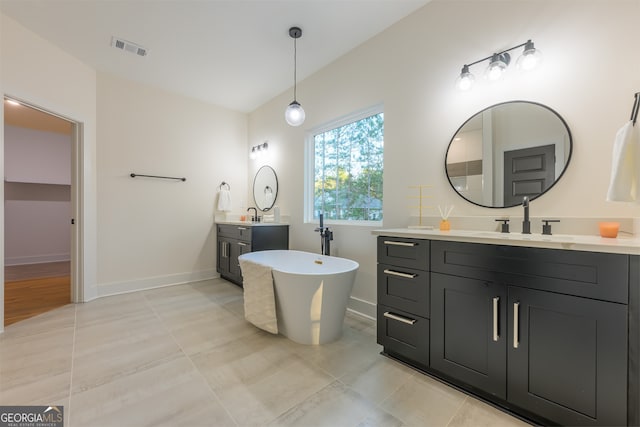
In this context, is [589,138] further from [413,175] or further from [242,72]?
[242,72]

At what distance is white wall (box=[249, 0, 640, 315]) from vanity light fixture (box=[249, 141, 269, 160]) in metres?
0.88

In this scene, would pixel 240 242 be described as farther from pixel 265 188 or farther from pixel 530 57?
pixel 530 57

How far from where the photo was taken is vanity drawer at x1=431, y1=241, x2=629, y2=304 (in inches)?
42.9

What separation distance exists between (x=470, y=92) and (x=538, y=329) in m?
1.67

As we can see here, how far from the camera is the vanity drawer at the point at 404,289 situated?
5.57 feet

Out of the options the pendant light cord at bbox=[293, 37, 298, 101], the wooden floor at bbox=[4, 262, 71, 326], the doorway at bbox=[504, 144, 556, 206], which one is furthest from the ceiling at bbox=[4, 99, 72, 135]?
the doorway at bbox=[504, 144, 556, 206]

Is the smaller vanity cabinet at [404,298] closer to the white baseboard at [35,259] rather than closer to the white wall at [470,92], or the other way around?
the white wall at [470,92]

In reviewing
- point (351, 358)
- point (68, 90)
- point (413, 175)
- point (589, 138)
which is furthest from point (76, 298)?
point (589, 138)

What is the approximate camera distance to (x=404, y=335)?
179cm

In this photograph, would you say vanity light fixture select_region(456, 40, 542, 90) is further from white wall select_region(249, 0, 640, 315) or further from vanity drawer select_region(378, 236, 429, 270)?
vanity drawer select_region(378, 236, 429, 270)

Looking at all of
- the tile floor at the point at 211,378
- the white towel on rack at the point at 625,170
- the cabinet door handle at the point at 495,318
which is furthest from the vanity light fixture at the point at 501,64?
the tile floor at the point at 211,378

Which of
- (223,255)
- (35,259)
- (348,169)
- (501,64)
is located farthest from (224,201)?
(35,259)

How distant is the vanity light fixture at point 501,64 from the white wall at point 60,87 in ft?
12.8

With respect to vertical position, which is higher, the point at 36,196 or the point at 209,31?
the point at 209,31
